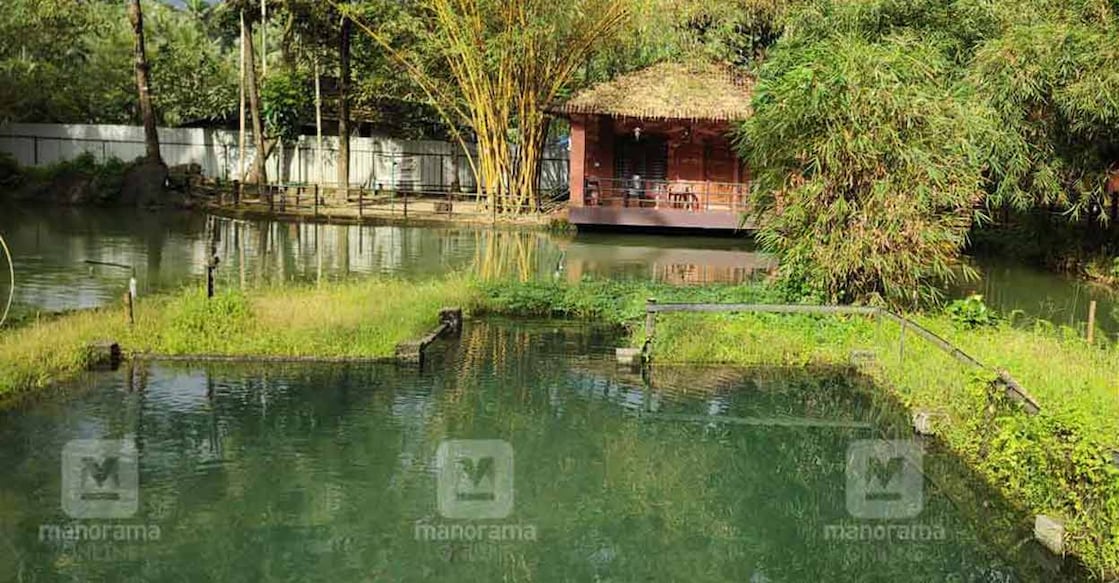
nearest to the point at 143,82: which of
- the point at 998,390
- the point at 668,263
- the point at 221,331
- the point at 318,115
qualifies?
the point at 318,115

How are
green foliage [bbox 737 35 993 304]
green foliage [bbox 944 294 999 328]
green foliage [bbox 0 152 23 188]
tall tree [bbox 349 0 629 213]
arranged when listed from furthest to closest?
green foliage [bbox 0 152 23 188]
tall tree [bbox 349 0 629 213]
green foliage [bbox 737 35 993 304]
green foliage [bbox 944 294 999 328]

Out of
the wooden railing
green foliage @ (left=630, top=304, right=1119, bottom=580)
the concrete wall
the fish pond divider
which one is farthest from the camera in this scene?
the concrete wall

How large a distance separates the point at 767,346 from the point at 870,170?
288 cm

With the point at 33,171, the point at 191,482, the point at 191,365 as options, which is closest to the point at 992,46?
the point at 191,365

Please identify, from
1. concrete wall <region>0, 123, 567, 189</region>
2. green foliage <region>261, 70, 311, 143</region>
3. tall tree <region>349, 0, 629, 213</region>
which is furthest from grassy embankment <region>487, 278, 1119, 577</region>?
green foliage <region>261, 70, 311, 143</region>

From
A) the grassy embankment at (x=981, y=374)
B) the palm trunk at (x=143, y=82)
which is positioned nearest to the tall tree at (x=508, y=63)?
the palm trunk at (x=143, y=82)

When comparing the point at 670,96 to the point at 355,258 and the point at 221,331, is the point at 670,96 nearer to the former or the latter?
the point at 355,258

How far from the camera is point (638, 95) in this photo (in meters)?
26.2

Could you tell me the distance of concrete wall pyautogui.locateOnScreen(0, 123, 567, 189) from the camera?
33344 mm

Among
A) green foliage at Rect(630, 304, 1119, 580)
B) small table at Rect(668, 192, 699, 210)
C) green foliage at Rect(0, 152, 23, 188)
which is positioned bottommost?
green foliage at Rect(630, 304, 1119, 580)

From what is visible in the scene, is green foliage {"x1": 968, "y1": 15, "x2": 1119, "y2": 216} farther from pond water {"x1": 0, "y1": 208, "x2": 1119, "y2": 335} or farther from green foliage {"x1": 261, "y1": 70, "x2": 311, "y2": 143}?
green foliage {"x1": 261, "y1": 70, "x2": 311, "y2": 143}

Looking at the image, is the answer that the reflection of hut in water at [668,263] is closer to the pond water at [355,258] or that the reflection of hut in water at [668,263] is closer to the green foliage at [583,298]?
the pond water at [355,258]

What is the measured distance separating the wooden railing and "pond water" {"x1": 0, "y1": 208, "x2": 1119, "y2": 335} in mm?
873

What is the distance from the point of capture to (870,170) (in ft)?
42.1
